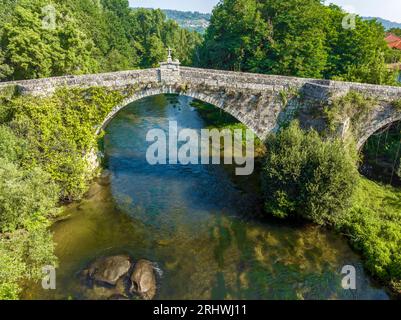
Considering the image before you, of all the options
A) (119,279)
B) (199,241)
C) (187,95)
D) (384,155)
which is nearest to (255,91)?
(187,95)

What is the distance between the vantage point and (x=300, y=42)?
34219 mm

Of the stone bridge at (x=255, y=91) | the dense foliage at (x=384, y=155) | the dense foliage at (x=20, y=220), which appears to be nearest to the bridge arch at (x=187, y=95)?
the stone bridge at (x=255, y=91)

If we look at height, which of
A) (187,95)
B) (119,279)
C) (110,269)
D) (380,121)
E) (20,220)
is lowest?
(119,279)

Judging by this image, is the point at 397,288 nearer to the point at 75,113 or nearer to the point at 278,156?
the point at 278,156

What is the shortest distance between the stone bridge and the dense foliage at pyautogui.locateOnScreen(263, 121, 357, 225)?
13.2 feet

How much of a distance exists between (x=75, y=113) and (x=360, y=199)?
22.3 m

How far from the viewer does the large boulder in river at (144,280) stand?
16683 mm

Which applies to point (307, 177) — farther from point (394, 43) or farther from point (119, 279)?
point (394, 43)

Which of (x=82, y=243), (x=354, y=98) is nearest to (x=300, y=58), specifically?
(x=354, y=98)

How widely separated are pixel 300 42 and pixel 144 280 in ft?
95.5

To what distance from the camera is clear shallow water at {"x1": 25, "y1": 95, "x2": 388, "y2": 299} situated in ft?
56.4

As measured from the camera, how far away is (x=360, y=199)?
911 inches

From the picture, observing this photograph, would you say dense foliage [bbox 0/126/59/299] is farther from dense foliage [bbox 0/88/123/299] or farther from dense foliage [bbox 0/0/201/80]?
dense foliage [bbox 0/0/201/80]

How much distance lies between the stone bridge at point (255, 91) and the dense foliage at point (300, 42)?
8661 mm
